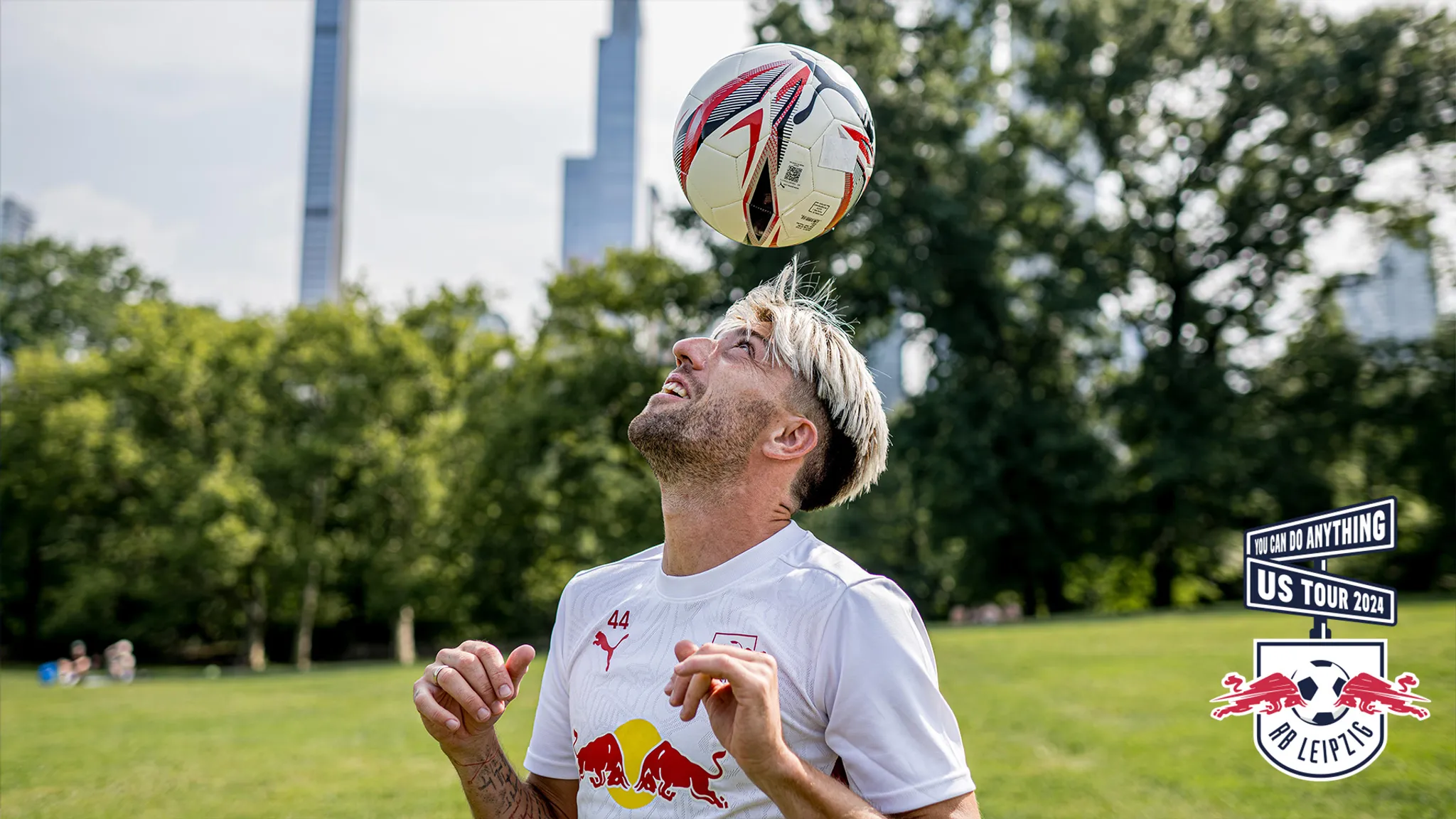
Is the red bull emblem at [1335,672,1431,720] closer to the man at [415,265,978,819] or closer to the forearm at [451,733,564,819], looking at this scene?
the man at [415,265,978,819]

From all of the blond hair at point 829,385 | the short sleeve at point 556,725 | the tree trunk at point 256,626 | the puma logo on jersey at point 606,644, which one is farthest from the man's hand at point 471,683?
the tree trunk at point 256,626

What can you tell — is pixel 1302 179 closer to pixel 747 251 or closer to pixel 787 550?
pixel 747 251

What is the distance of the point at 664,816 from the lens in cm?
218

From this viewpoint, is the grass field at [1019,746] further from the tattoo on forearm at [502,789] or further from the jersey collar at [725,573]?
the jersey collar at [725,573]

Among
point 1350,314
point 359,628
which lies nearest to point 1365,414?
point 1350,314

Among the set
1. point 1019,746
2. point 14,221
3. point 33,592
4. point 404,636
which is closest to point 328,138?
point 14,221

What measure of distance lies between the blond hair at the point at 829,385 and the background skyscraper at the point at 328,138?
56.2 m

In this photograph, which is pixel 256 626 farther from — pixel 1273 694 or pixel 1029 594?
pixel 1273 694

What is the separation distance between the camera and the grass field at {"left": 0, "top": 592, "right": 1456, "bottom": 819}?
21.4 feet

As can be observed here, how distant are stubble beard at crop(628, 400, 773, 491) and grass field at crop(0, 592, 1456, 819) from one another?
4929mm

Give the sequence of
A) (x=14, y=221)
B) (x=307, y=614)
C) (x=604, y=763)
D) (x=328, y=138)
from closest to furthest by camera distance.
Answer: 1. (x=604, y=763)
2. (x=307, y=614)
3. (x=14, y=221)
4. (x=328, y=138)

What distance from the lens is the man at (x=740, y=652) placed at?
2.01 meters

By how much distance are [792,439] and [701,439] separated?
237mm

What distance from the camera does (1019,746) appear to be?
27.6 feet
